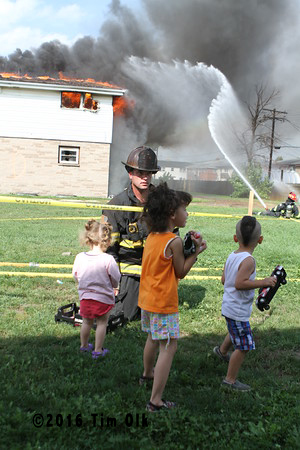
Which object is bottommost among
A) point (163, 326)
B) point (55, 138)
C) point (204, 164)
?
point (163, 326)

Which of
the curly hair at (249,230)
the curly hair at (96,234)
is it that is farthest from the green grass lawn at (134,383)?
the curly hair at (249,230)

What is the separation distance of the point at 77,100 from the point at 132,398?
77.6ft

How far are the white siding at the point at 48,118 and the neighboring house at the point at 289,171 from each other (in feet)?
140

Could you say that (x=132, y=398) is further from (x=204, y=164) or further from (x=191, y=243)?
(x=204, y=164)

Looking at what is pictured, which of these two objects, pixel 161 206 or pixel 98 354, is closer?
pixel 161 206

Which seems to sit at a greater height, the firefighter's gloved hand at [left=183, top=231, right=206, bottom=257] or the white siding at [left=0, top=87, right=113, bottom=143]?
the white siding at [left=0, top=87, right=113, bottom=143]

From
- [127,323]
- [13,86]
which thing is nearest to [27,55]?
[13,86]

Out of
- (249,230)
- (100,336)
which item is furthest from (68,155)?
(249,230)

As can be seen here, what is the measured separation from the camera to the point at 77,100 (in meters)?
25.0

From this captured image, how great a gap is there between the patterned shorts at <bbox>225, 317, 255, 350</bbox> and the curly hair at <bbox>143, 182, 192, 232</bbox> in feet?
3.45

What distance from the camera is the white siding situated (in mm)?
24797

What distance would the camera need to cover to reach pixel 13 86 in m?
24.4

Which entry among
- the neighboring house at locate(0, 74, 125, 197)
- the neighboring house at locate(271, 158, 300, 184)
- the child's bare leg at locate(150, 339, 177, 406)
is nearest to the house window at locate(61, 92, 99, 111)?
the neighboring house at locate(0, 74, 125, 197)

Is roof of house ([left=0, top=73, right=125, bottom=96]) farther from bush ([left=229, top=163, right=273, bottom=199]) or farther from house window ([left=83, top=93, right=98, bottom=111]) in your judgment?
bush ([left=229, top=163, right=273, bottom=199])
